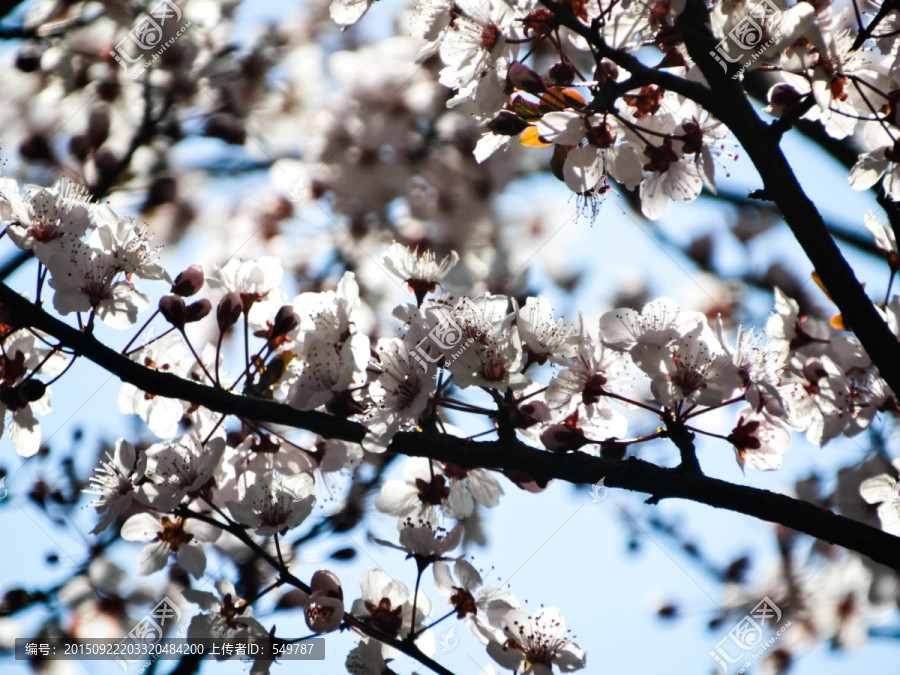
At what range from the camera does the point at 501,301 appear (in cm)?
166

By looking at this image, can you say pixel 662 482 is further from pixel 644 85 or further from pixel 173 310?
pixel 173 310

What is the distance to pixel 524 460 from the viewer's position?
1427 millimetres

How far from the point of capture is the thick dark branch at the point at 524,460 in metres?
1.35

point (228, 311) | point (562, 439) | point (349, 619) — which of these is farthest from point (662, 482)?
point (228, 311)

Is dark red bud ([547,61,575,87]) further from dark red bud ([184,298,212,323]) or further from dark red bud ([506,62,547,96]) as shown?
dark red bud ([184,298,212,323])

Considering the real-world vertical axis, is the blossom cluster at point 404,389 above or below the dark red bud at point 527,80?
below

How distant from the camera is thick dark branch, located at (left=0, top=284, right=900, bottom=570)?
1351mm

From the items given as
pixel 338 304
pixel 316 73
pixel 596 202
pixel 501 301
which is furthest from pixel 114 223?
pixel 316 73

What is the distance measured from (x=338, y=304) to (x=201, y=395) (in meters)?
0.39

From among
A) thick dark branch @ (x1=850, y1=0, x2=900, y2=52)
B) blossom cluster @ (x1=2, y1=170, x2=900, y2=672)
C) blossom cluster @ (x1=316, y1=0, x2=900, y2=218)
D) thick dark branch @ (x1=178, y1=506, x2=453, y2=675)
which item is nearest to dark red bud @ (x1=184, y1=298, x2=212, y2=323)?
blossom cluster @ (x1=2, y1=170, x2=900, y2=672)

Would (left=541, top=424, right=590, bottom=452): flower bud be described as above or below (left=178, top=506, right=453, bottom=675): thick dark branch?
above

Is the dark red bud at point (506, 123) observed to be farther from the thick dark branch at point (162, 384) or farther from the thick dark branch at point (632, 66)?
the thick dark branch at point (162, 384)

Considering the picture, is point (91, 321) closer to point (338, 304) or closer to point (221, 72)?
point (338, 304)

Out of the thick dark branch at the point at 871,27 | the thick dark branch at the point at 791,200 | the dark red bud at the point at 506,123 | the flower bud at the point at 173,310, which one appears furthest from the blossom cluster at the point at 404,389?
the thick dark branch at the point at 871,27
